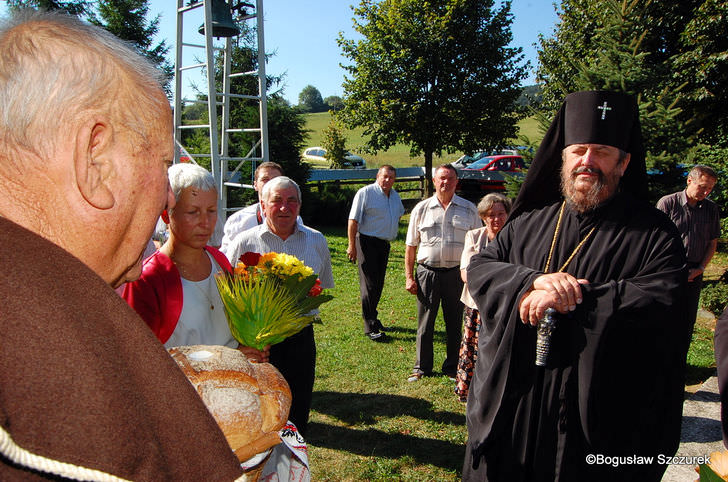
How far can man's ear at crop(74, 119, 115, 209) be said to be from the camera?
74cm

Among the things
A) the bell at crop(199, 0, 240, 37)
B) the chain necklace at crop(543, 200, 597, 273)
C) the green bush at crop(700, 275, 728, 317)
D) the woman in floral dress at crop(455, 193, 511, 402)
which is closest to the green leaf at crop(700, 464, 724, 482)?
the chain necklace at crop(543, 200, 597, 273)

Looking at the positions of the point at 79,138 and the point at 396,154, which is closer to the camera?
the point at 79,138

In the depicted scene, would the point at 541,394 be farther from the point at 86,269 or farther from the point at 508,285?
the point at 86,269

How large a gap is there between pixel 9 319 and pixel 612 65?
8867mm

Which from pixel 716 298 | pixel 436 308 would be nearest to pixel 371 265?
pixel 436 308

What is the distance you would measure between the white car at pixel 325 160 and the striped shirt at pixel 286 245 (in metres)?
25.8

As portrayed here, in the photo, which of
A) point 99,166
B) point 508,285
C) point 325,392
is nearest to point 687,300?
point 508,285

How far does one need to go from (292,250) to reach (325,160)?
34.3 metres

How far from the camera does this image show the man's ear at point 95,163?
744 millimetres

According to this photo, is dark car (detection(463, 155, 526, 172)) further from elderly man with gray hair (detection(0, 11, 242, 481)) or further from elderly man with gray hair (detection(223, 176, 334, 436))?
elderly man with gray hair (detection(0, 11, 242, 481))

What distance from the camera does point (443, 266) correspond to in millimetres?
5945

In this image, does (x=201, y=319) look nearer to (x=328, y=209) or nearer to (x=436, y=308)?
(x=436, y=308)

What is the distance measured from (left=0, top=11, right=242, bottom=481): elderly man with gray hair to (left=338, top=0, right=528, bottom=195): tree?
19.3 metres

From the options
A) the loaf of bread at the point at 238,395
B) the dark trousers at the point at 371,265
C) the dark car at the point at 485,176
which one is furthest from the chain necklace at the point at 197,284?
the dark car at the point at 485,176
